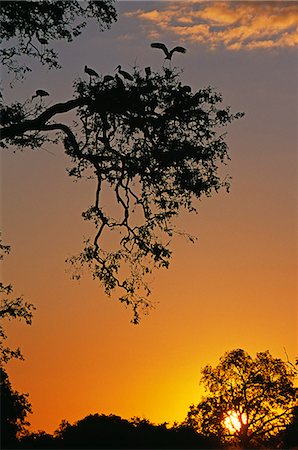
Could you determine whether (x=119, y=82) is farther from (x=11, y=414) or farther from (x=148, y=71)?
(x=11, y=414)

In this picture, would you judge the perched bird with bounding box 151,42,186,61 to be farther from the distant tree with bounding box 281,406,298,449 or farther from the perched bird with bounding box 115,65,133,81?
the distant tree with bounding box 281,406,298,449

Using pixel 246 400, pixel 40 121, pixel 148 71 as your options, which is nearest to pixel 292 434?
pixel 246 400

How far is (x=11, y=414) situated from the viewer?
57.1 meters

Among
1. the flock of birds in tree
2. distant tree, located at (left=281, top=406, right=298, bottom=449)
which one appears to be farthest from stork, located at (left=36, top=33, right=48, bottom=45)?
distant tree, located at (left=281, top=406, right=298, bottom=449)

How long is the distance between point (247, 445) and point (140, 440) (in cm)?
2456

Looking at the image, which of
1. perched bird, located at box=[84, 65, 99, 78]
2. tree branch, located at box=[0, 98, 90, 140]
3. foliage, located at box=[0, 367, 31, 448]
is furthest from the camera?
foliage, located at box=[0, 367, 31, 448]

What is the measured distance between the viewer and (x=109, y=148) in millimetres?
27141

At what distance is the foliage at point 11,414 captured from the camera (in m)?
52.6

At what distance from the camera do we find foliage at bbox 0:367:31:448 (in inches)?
2071

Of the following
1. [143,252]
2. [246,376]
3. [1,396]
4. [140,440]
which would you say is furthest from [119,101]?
[246,376]

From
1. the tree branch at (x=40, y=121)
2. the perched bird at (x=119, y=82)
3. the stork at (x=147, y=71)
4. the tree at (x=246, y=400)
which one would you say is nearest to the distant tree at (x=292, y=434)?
the tree at (x=246, y=400)

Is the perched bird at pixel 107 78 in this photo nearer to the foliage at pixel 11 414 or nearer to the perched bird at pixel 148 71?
the perched bird at pixel 148 71

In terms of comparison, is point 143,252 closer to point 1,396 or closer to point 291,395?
point 1,396

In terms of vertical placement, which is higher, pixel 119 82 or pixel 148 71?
pixel 148 71
